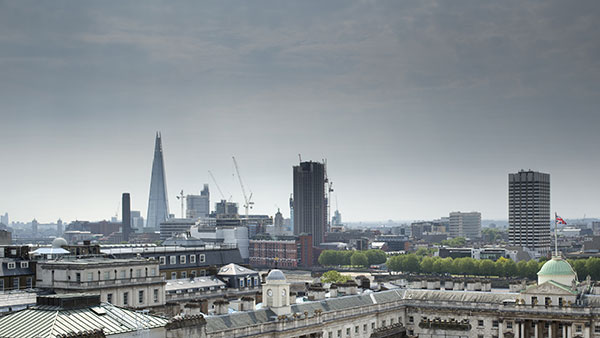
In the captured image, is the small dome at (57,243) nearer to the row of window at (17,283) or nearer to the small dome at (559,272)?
the row of window at (17,283)

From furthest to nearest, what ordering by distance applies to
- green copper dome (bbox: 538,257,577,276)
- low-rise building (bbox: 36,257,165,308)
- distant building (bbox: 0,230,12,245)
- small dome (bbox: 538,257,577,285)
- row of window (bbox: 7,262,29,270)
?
distant building (bbox: 0,230,12,245) → small dome (bbox: 538,257,577,285) → green copper dome (bbox: 538,257,577,276) → row of window (bbox: 7,262,29,270) → low-rise building (bbox: 36,257,165,308)

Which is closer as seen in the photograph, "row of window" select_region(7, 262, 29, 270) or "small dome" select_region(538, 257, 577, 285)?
"row of window" select_region(7, 262, 29, 270)

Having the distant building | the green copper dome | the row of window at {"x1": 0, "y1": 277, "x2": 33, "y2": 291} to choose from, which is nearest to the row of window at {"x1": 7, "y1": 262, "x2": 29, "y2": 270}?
the row of window at {"x1": 0, "y1": 277, "x2": 33, "y2": 291}

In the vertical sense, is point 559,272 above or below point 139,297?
above

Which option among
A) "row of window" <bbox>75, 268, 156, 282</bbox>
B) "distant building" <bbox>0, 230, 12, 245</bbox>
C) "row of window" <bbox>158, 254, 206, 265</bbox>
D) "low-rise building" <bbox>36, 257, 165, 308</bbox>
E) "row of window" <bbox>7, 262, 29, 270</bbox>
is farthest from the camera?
"distant building" <bbox>0, 230, 12, 245</bbox>

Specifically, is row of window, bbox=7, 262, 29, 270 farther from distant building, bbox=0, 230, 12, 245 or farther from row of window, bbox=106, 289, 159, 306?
distant building, bbox=0, 230, 12, 245

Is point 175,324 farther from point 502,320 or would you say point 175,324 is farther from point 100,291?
point 502,320

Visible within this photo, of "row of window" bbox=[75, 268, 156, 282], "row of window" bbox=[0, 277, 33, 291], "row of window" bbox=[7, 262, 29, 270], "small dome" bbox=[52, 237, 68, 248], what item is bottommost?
"row of window" bbox=[0, 277, 33, 291]

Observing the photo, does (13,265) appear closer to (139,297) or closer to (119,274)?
Result: (119,274)

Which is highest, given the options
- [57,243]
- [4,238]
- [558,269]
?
[4,238]

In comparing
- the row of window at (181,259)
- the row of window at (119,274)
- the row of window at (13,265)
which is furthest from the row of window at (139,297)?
the row of window at (181,259)

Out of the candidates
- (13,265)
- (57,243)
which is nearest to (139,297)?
(13,265)

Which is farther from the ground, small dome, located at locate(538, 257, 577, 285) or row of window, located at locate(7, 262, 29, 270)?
row of window, located at locate(7, 262, 29, 270)

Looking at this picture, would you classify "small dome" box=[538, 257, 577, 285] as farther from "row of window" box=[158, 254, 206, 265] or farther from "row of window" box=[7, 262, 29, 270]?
"row of window" box=[7, 262, 29, 270]
